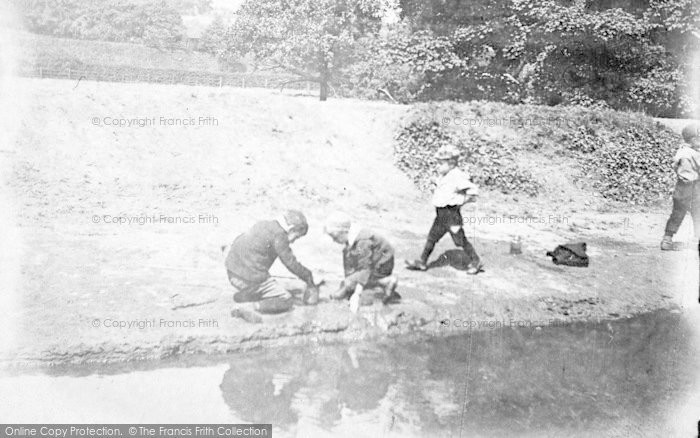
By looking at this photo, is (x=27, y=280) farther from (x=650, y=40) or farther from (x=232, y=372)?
(x=650, y=40)

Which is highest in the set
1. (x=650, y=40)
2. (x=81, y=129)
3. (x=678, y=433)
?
(x=650, y=40)

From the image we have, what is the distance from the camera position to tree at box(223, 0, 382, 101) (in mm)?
13844

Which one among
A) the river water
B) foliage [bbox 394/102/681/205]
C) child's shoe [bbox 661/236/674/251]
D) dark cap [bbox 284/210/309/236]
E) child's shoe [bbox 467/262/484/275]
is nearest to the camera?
the river water

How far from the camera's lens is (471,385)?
5.28 meters

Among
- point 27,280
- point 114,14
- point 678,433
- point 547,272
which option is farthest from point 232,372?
point 114,14

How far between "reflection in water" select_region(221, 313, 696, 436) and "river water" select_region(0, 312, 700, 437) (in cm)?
1

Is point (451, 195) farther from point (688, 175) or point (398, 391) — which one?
point (688, 175)

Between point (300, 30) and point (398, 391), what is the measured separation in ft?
37.5

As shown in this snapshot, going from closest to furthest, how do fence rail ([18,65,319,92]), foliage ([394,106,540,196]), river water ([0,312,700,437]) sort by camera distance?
river water ([0,312,700,437])
fence rail ([18,65,319,92])
foliage ([394,106,540,196])

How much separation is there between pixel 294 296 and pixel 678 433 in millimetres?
3935

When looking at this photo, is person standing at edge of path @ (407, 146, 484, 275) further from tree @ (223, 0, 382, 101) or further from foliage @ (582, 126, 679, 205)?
tree @ (223, 0, 382, 101)

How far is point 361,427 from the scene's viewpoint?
4.50 meters

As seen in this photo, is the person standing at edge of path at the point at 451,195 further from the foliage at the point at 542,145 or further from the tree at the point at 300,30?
the tree at the point at 300,30

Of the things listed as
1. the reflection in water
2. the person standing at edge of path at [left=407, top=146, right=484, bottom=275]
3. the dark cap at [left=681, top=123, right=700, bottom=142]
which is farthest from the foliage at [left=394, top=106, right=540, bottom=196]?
the reflection in water
